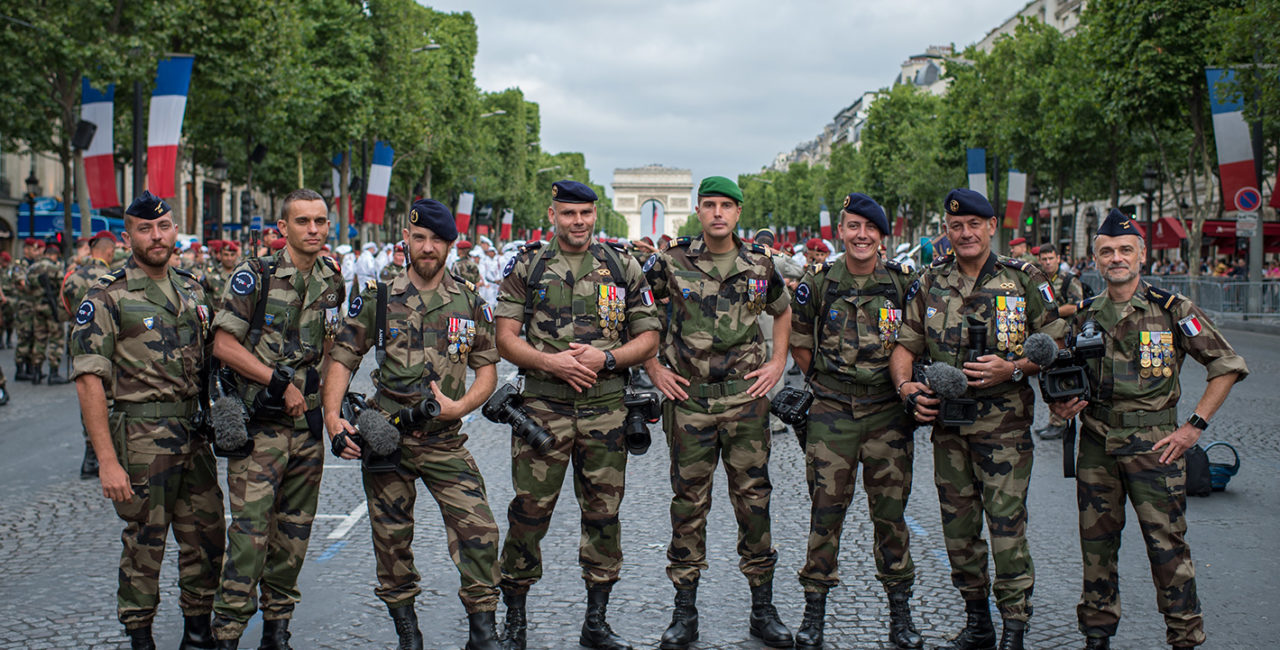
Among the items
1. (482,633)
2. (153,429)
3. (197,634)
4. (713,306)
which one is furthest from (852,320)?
(197,634)

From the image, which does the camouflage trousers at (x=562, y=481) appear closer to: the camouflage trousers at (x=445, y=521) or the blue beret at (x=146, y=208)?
the camouflage trousers at (x=445, y=521)

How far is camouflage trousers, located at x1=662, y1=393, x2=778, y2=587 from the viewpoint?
496cm

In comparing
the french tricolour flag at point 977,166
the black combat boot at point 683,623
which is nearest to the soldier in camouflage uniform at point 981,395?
the black combat boot at point 683,623

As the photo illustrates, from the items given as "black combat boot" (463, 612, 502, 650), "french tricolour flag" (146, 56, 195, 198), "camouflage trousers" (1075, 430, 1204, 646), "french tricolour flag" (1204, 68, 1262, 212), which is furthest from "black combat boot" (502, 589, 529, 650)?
"french tricolour flag" (1204, 68, 1262, 212)

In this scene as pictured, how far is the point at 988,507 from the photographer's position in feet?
15.6

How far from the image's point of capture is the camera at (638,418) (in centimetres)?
484

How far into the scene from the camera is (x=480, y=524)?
15.3 feet

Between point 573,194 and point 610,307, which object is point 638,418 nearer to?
point 610,307

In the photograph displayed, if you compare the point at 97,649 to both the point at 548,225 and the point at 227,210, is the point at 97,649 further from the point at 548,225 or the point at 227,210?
the point at 548,225

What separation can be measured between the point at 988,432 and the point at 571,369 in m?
1.75

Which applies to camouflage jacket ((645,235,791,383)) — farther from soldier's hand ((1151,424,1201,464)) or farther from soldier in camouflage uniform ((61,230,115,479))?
soldier in camouflage uniform ((61,230,115,479))

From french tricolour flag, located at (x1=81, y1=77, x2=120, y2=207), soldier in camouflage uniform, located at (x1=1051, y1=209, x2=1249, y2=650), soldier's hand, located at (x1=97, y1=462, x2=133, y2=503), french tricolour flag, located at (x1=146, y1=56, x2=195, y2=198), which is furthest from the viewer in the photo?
french tricolour flag, located at (x1=146, y1=56, x2=195, y2=198)

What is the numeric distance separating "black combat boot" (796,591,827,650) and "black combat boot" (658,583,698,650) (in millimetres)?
440

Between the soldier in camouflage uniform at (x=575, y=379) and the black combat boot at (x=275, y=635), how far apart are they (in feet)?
2.90
